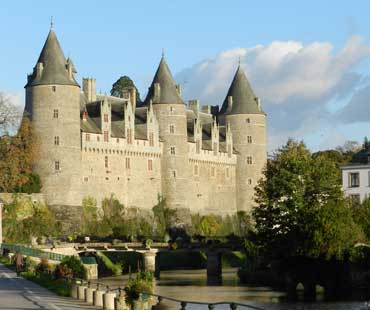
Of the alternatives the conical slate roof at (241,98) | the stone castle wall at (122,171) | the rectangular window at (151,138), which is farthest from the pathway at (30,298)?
the conical slate roof at (241,98)

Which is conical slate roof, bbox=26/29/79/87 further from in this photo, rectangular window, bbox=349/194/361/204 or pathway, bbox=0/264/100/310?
pathway, bbox=0/264/100/310

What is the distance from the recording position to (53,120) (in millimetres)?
61594

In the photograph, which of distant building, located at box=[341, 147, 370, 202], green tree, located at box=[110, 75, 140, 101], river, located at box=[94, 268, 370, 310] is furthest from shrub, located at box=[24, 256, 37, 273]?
green tree, located at box=[110, 75, 140, 101]

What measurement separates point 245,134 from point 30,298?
188ft

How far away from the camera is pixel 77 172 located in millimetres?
62500

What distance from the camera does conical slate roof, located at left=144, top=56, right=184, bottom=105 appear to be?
7300 cm

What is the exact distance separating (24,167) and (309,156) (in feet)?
78.1

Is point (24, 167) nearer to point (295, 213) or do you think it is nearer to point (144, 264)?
point (144, 264)

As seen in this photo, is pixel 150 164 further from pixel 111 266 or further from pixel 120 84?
pixel 120 84

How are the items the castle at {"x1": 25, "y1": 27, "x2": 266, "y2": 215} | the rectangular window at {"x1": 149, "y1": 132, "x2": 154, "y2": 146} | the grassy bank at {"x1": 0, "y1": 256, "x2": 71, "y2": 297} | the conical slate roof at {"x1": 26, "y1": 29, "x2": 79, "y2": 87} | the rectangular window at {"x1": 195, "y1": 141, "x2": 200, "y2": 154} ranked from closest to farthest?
the grassy bank at {"x1": 0, "y1": 256, "x2": 71, "y2": 297}, the conical slate roof at {"x1": 26, "y1": 29, "x2": 79, "y2": 87}, the castle at {"x1": 25, "y1": 27, "x2": 266, "y2": 215}, the rectangular window at {"x1": 149, "y1": 132, "x2": 154, "y2": 146}, the rectangular window at {"x1": 195, "y1": 141, "x2": 200, "y2": 154}

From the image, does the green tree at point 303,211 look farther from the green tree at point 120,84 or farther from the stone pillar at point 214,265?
the green tree at point 120,84

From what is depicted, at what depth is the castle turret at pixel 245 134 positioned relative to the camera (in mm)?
80875

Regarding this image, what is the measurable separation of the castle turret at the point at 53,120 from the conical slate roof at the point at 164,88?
40.0 feet

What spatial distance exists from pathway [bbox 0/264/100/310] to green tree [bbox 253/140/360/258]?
13364 millimetres
